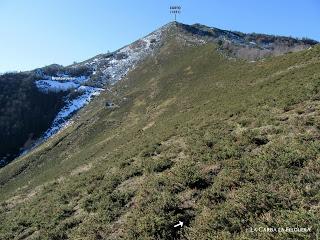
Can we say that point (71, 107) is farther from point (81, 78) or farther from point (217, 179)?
point (217, 179)

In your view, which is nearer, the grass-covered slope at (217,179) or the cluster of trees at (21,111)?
the grass-covered slope at (217,179)

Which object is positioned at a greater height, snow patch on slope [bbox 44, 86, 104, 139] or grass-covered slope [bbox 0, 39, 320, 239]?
Answer: grass-covered slope [bbox 0, 39, 320, 239]

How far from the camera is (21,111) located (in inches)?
4168

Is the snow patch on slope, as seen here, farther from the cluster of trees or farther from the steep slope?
the cluster of trees

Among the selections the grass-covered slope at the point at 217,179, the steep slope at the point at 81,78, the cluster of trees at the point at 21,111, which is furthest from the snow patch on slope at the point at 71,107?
the grass-covered slope at the point at 217,179

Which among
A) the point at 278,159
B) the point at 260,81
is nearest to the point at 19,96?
the point at 260,81

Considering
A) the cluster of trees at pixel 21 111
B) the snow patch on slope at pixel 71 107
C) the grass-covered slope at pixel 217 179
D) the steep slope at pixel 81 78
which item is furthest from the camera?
the snow patch on slope at pixel 71 107

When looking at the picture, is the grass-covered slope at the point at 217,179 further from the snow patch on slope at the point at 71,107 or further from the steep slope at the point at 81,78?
the snow patch on slope at the point at 71,107

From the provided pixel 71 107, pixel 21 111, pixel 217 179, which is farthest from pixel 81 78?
pixel 217 179

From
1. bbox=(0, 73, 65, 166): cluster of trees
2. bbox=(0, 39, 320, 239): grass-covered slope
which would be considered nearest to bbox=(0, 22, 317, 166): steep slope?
bbox=(0, 73, 65, 166): cluster of trees

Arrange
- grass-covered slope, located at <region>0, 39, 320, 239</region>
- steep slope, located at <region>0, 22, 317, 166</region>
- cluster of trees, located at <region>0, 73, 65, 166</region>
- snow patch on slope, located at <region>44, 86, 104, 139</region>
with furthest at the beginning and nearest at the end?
snow patch on slope, located at <region>44, 86, 104, 139</region>, cluster of trees, located at <region>0, 73, 65, 166</region>, steep slope, located at <region>0, 22, 317, 166</region>, grass-covered slope, located at <region>0, 39, 320, 239</region>

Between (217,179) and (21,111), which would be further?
(21,111)

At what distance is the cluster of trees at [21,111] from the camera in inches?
3683

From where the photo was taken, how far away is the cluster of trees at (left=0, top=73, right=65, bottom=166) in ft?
307
